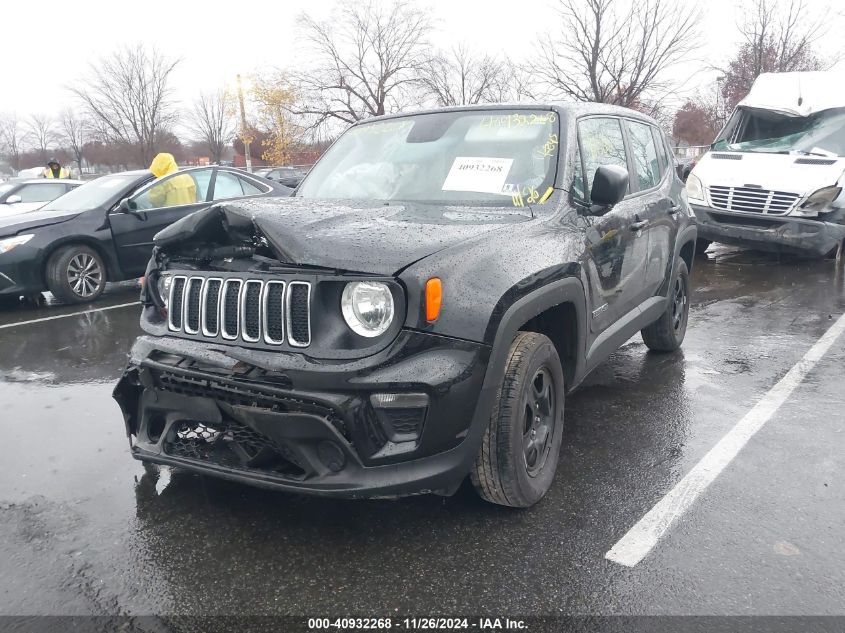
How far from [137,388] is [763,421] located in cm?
338

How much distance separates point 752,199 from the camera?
8.11 metres

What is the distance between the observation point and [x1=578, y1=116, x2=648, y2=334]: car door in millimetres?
3330

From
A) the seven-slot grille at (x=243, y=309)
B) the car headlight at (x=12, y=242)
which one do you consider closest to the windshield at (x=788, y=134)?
the seven-slot grille at (x=243, y=309)

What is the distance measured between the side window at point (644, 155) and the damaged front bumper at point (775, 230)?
3655 mm

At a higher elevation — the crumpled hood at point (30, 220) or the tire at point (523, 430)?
the crumpled hood at point (30, 220)

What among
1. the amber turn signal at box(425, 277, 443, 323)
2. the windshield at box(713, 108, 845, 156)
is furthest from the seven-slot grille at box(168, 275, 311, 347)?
the windshield at box(713, 108, 845, 156)

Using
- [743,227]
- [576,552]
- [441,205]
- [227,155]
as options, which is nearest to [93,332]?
[441,205]

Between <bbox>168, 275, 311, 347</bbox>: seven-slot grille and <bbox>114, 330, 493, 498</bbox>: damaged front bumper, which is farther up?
<bbox>168, 275, 311, 347</bbox>: seven-slot grille

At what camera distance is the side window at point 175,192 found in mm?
7863

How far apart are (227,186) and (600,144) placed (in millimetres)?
5850

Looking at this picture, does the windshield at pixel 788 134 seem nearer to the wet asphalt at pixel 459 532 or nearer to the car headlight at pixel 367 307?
the wet asphalt at pixel 459 532

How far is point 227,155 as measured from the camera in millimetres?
52656

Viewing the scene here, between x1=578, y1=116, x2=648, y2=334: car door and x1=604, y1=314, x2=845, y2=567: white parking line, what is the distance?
86 cm

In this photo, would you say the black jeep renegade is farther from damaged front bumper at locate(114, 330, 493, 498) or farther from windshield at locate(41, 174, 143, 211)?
windshield at locate(41, 174, 143, 211)
